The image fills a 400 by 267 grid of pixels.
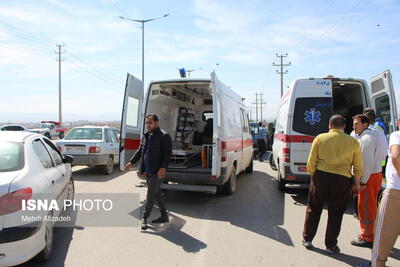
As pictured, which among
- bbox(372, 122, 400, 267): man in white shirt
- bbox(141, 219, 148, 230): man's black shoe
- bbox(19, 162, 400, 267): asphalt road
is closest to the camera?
bbox(372, 122, 400, 267): man in white shirt

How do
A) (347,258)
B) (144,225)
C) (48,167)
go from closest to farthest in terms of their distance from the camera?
(347,258)
(48,167)
(144,225)

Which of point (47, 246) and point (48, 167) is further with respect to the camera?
point (48, 167)

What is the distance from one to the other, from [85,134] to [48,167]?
6.65 m

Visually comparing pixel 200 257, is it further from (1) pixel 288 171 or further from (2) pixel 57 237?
(1) pixel 288 171

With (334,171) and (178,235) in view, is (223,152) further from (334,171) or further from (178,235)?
(334,171)

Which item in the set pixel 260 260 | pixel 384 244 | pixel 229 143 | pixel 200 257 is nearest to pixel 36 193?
pixel 200 257

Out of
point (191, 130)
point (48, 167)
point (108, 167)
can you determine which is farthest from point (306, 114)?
point (108, 167)

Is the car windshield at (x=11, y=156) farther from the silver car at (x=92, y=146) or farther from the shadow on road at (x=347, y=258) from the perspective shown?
the silver car at (x=92, y=146)

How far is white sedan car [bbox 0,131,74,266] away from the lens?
3186 mm

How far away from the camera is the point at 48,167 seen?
439 cm

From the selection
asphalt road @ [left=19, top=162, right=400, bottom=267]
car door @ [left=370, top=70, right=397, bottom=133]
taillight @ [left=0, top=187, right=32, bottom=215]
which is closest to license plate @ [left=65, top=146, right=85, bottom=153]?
asphalt road @ [left=19, top=162, right=400, bottom=267]

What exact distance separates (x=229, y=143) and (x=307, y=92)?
6.42 feet

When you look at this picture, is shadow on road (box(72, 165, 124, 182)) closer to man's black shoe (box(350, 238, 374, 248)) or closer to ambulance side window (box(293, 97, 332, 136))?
ambulance side window (box(293, 97, 332, 136))

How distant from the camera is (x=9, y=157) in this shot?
149 inches
